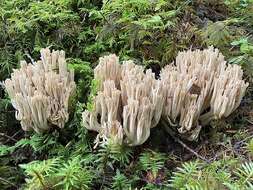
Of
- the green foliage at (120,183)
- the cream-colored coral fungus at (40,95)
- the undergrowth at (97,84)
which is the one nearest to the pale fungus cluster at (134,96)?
the cream-colored coral fungus at (40,95)

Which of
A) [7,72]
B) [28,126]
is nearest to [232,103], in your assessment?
[28,126]

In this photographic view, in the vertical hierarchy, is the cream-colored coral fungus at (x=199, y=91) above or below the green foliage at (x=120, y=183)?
above

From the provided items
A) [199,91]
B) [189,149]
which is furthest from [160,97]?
[189,149]

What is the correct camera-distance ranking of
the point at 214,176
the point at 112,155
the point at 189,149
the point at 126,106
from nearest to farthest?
the point at 214,176, the point at 126,106, the point at 112,155, the point at 189,149

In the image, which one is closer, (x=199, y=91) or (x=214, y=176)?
(x=214, y=176)

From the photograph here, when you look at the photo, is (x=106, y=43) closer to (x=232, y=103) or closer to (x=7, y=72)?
(x=7, y=72)

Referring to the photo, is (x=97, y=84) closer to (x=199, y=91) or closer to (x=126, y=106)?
(x=126, y=106)

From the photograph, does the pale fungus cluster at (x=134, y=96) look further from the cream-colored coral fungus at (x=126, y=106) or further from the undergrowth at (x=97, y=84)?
the undergrowth at (x=97, y=84)
